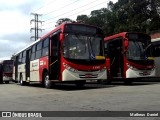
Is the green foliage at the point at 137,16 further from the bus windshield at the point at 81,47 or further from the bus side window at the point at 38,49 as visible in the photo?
the bus windshield at the point at 81,47

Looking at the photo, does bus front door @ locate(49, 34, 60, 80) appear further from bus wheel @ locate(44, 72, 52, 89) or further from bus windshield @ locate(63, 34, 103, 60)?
bus windshield @ locate(63, 34, 103, 60)

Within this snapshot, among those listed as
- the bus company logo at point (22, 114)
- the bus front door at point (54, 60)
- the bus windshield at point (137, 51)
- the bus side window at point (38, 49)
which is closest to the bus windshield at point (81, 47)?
the bus front door at point (54, 60)

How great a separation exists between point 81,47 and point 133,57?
14.1ft

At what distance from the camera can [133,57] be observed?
787 inches

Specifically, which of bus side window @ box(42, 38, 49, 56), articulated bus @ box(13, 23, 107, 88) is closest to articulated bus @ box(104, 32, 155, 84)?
articulated bus @ box(13, 23, 107, 88)

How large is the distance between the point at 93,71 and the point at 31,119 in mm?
9516

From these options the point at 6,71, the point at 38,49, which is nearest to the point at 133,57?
the point at 38,49

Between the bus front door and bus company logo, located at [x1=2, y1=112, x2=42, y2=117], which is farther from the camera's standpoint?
the bus front door

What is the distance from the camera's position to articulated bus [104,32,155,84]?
19.8 meters

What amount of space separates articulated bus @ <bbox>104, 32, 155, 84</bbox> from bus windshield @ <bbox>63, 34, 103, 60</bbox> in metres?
2.86

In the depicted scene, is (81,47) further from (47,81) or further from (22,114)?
(22,114)

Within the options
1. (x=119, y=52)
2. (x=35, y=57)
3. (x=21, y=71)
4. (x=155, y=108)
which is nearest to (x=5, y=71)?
(x=21, y=71)

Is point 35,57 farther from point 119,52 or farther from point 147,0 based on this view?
point 147,0

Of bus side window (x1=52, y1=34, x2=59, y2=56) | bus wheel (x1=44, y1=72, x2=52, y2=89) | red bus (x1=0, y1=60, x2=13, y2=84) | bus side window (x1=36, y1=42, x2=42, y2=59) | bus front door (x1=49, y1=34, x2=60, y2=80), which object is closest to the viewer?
bus front door (x1=49, y1=34, x2=60, y2=80)
